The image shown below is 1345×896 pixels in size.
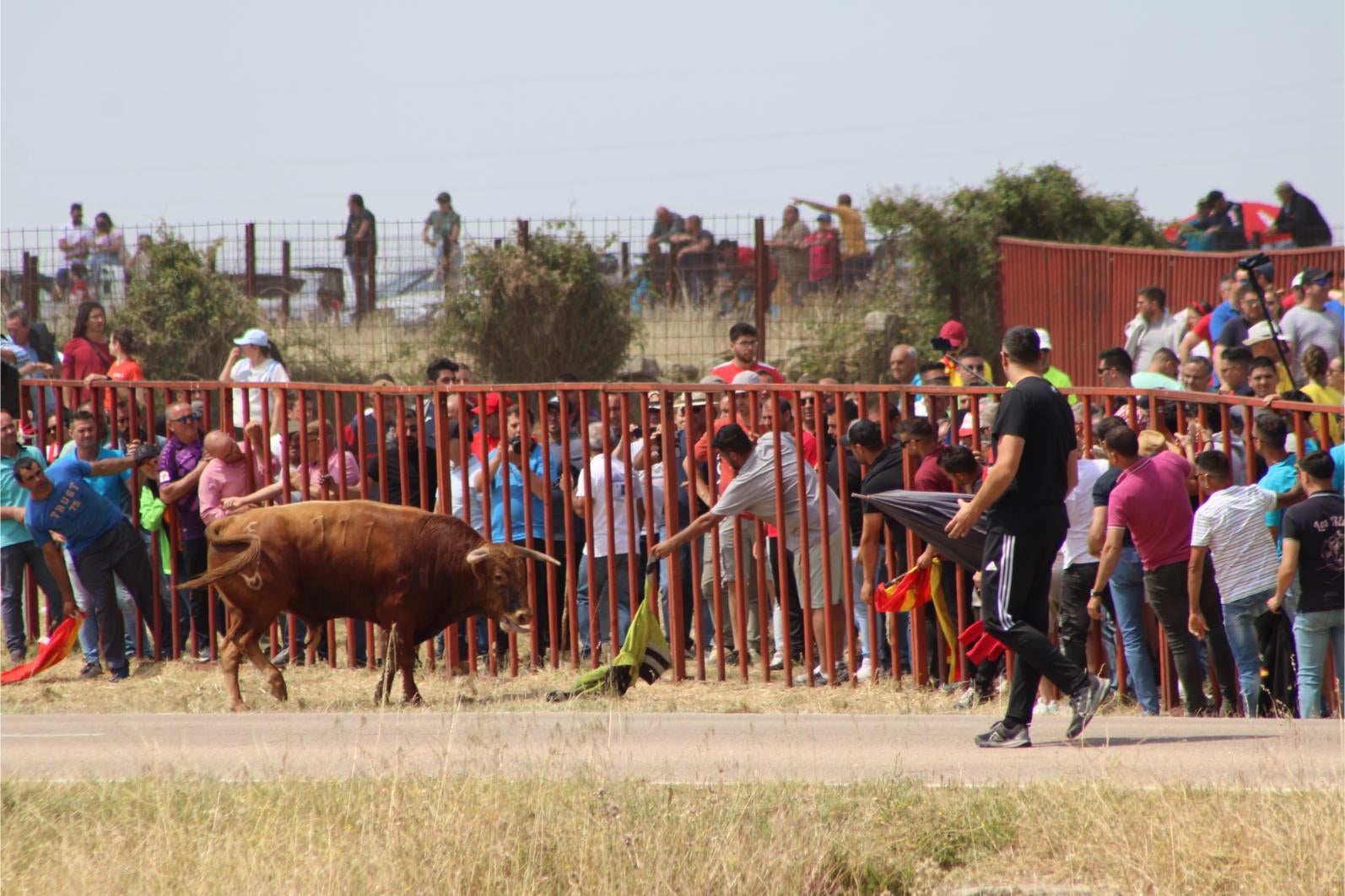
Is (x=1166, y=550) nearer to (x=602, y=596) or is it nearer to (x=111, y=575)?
(x=602, y=596)

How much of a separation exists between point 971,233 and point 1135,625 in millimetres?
13104

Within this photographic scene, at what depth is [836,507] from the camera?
11242mm

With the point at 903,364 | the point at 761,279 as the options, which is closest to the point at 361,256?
the point at 761,279

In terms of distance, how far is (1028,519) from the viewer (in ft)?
24.7

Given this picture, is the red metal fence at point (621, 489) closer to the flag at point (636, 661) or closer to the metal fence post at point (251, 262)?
the flag at point (636, 661)

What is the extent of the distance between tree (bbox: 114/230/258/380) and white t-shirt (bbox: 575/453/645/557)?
37.3ft

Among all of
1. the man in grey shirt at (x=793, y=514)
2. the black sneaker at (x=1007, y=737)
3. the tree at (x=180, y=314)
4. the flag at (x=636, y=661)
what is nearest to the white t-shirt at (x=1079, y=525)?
the man in grey shirt at (x=793, y=514)

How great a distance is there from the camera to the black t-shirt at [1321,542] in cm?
890

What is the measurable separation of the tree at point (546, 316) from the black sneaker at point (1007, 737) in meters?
14.1

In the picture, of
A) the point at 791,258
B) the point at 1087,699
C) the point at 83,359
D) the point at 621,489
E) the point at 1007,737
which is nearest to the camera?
the point at 1087,699

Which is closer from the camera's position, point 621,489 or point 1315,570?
point 1315,570

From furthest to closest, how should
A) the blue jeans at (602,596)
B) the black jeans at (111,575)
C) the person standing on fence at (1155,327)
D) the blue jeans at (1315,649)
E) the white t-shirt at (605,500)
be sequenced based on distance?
the person standing on fence at (1155,327) < the black jeans at (111,575) < the blue jeans at (602,596) < the white t-shirt at (605,500) < the blue jeans at (1315,649)

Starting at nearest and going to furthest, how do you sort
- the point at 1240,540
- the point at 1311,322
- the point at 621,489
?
the point at 1240,540 < the point at 621,489 < the point at 1311,322

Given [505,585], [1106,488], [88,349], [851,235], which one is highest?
[851,235]
